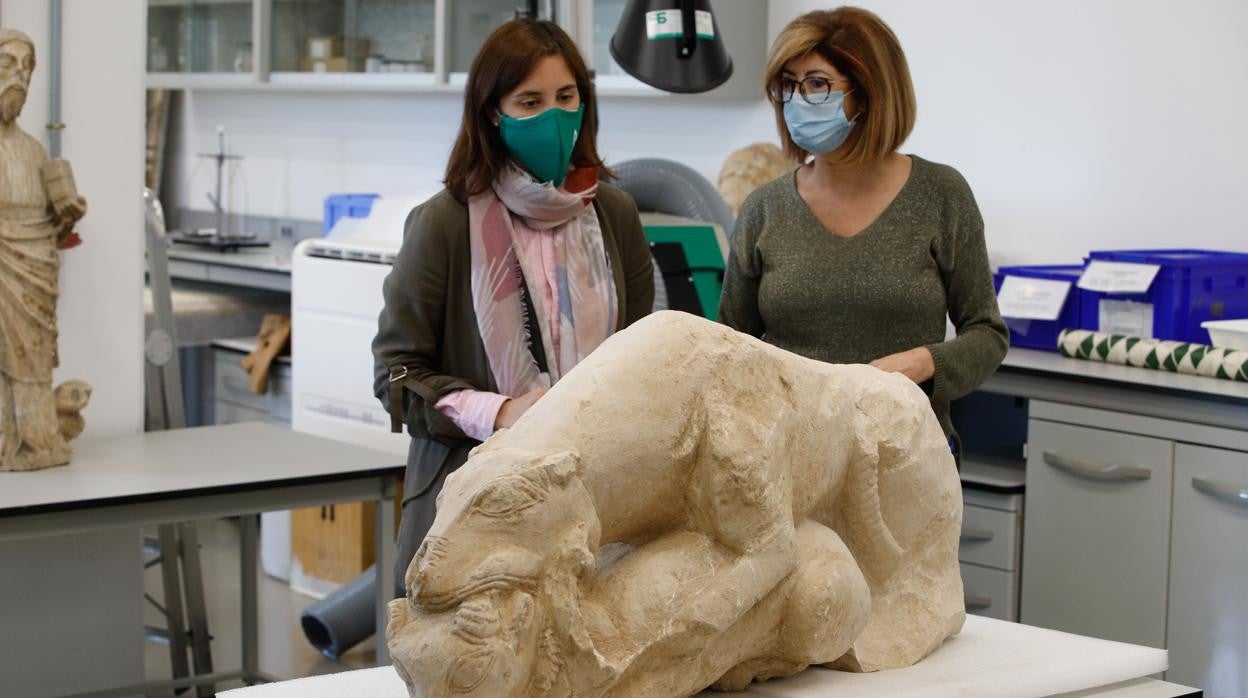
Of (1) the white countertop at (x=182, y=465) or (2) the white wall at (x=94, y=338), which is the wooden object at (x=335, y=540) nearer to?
(1) the white countertop at (x=182, y=465)

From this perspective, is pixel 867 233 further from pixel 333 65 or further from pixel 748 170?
pixel 333 65

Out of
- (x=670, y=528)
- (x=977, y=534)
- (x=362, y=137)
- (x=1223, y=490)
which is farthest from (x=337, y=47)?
(x=670, y=528)

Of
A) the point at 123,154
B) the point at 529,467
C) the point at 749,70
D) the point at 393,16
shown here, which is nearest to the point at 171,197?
the point at 393,16

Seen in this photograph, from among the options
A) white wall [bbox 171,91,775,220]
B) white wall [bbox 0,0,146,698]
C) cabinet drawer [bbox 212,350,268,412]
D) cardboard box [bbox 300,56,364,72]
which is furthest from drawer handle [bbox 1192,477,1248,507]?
cardboard box [bbox 300,56,364,72]

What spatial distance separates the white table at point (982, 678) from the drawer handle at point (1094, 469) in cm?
144

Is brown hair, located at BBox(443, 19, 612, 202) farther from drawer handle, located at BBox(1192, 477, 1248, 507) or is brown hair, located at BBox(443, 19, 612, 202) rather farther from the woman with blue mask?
drawer handle, located at BBox(1192, 477, 1248, 507)

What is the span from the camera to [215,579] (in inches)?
196

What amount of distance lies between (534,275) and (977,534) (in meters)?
1.86

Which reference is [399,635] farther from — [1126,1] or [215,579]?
[215,579]

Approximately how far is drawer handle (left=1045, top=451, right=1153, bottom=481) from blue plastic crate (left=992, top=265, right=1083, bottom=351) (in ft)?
1.22

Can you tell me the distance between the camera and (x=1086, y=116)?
3.97 metres

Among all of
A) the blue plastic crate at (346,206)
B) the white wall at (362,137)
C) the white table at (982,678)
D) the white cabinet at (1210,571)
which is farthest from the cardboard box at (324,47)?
the white table at (982,678)

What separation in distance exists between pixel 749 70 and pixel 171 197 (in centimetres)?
372

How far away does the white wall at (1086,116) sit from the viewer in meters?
3.72
